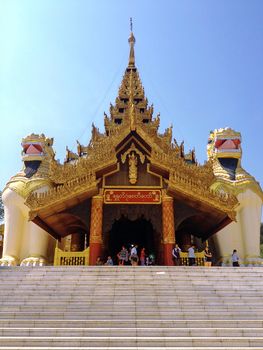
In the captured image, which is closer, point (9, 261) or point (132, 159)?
point (132, 159)

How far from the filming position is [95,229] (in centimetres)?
1330

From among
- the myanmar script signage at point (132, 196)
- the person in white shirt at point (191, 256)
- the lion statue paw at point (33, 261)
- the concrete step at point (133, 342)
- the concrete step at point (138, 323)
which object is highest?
the myanmar script signage at point (132, 196)

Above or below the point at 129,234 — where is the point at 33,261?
below

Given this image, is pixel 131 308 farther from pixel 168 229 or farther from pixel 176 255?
pixel 168 229

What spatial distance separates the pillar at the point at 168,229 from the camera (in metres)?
13.0

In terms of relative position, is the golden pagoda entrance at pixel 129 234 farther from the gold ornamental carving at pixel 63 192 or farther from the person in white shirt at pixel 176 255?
the gold ornamental carving at pixel 63 192

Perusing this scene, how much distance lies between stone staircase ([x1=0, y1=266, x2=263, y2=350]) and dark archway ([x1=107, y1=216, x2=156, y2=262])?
7792 mm

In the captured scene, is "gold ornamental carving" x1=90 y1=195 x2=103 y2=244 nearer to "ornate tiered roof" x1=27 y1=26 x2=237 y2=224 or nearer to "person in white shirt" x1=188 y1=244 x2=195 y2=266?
"ornate tiered roof" x1=27 y1=26 x2=237 y2=224

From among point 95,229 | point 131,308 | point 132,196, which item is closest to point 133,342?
point 131,308

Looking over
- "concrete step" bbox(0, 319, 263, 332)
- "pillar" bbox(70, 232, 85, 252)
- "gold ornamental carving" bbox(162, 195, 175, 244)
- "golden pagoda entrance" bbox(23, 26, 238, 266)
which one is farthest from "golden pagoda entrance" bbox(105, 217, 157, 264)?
"concrete step" bbox(0, 319, 263, 332)

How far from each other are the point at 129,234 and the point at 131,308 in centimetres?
1113

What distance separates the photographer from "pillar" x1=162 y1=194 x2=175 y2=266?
1300 cm

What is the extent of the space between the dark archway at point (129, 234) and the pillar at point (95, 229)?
13.9 feet

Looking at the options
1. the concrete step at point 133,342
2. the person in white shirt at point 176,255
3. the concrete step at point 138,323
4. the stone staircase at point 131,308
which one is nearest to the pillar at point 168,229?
the person in white shirt at point 176,255
